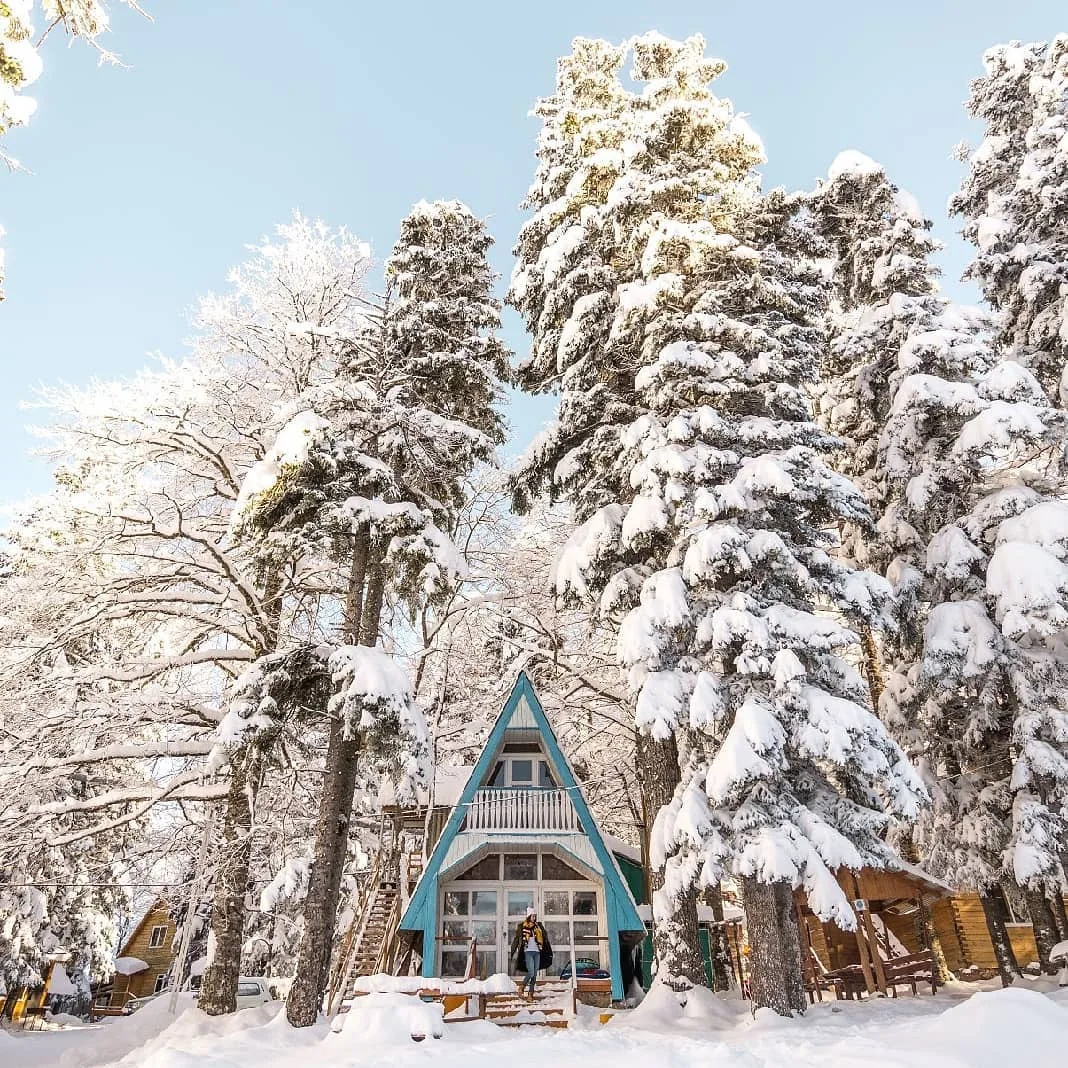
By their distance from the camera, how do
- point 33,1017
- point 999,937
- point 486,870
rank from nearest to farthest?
point 999,937, point 486,870, point 33,1017

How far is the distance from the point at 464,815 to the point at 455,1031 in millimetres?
4803

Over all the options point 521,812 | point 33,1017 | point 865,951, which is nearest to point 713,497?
point 521,812

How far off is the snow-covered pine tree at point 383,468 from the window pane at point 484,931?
4.70m

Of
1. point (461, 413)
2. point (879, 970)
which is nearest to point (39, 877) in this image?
point (461, 413)

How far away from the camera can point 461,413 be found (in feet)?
51.1

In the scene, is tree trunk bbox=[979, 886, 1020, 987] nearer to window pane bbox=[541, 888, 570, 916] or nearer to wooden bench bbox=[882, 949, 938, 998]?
wooden bench bbox=[882, 949, 938, 998]

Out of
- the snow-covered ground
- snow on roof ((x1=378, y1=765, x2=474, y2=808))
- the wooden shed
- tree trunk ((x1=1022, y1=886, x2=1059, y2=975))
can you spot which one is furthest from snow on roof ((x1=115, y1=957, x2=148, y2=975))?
tree trunk ((x1=1022, y1=886, x2=1059, y2=975))

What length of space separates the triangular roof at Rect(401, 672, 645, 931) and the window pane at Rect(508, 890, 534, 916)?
1.75m

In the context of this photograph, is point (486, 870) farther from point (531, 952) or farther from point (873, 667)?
point (873, 667)

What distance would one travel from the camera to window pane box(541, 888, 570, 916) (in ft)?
47.9

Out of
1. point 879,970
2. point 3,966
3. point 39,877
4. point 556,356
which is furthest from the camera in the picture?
point 3,966

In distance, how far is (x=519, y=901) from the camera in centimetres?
1467

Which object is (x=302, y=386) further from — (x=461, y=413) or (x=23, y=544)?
(x=23, y=544)

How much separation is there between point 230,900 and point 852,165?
2030cm
